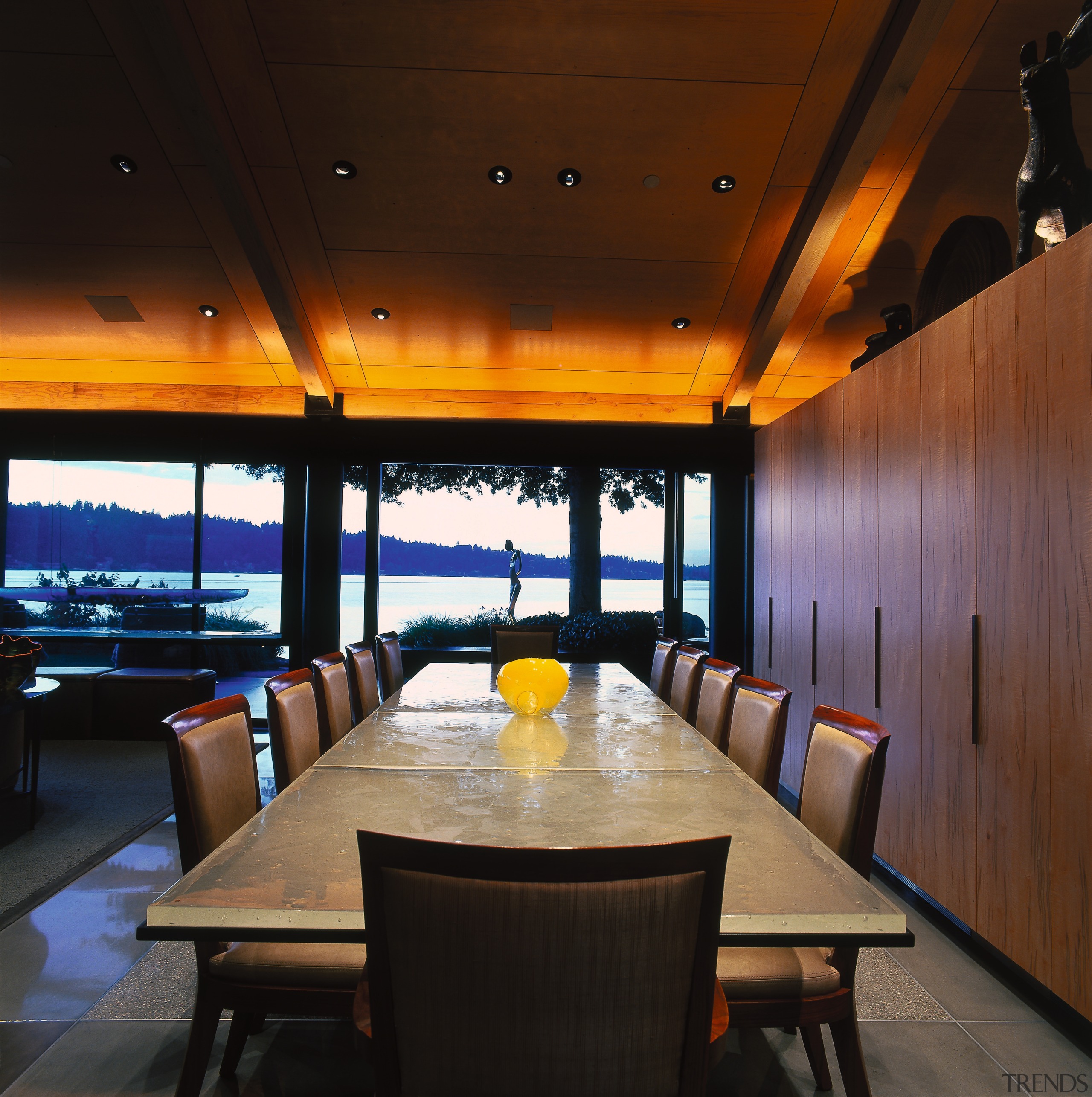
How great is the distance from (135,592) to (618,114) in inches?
212

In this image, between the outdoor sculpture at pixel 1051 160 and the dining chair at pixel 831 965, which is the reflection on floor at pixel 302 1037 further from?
the outdoor sculpture at pixel 1051 160

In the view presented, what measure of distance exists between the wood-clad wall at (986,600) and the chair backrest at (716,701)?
0.83 metres

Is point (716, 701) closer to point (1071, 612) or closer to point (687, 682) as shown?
point (687, 682)

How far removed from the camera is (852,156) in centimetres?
331

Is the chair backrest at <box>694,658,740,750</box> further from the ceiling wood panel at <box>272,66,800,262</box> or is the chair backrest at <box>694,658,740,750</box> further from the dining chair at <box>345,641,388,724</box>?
the ceiling wood panel at <box>272,66,800,262</box>

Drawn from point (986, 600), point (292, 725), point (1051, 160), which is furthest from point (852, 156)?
point (292, 725)

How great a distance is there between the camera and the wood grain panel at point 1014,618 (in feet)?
7.04

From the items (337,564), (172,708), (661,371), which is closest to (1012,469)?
(661,371)

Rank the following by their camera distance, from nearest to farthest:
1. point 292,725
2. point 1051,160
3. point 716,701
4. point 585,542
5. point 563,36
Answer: point 292,725, point 1051,160, point 716,701, point 563,36, point 585,542

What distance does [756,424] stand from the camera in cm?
575

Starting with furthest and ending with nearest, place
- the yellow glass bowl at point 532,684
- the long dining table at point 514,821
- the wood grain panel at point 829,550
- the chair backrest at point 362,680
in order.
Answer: the wood grain panel at point 829,550 → the chair backrest at point 362,680 → the yellow glass bowl at point 532,684 → the long dining table at point 514,821

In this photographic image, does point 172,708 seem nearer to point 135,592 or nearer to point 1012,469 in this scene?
point 135,592

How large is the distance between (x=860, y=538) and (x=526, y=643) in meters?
2.16

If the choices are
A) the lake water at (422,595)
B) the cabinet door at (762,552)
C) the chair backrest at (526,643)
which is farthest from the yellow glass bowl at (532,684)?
the lake water at (422,595)
